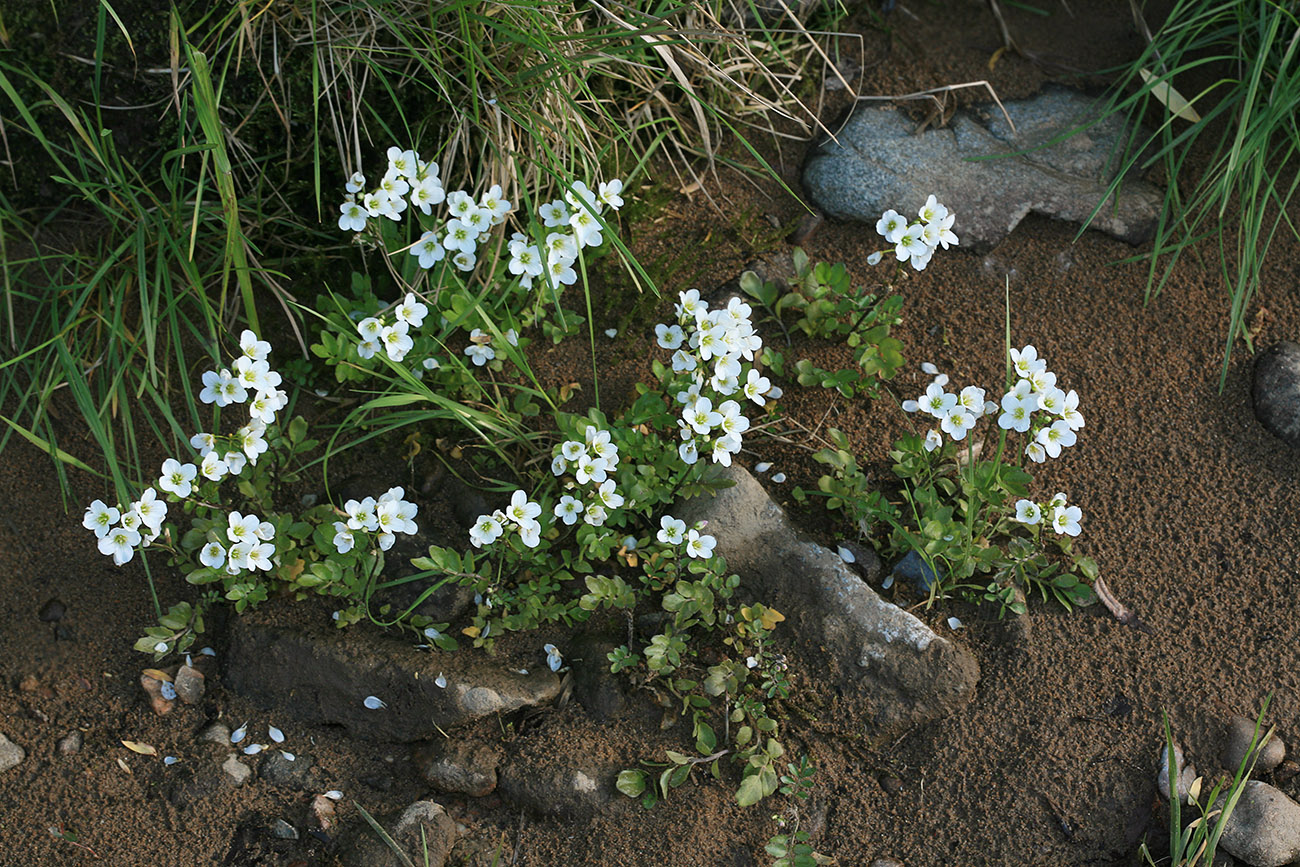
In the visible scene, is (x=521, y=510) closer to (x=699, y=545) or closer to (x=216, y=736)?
(x=699, y=545)

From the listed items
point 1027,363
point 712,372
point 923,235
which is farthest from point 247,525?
point 1027,363

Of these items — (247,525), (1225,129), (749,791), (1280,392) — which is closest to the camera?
(749,791)

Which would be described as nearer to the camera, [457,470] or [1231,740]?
[1231,740]

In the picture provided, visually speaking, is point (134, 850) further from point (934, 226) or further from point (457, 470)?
point (934, 226)

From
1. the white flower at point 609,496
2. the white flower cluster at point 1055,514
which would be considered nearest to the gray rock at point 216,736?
the white flower at point 609,496

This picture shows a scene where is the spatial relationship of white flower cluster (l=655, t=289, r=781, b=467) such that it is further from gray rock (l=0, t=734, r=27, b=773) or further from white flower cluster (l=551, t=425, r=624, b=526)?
gray rock (l=0, t=734, r=27, b=773)

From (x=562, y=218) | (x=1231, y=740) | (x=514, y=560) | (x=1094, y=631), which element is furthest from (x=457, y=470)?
(x=1231, y=740)

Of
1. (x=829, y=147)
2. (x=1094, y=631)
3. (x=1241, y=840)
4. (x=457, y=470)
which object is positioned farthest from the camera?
(x=829, y=147)
